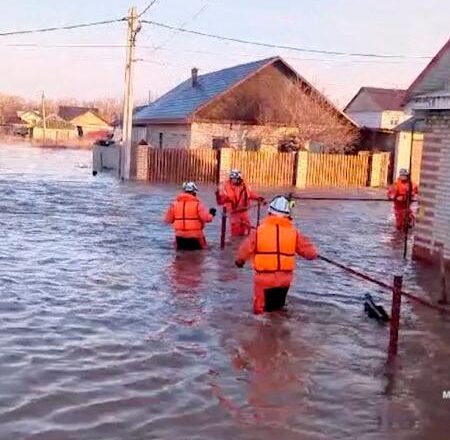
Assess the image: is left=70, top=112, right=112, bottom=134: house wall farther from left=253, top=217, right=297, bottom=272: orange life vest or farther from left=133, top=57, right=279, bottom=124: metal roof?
left=253, top=217, right=297, bottom=272: orange life vest

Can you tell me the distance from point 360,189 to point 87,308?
26.3m

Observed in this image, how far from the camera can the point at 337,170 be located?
1400 inches

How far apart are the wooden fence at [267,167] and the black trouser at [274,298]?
25.3m

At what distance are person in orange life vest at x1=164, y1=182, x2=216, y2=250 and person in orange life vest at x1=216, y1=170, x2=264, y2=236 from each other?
1.95 m

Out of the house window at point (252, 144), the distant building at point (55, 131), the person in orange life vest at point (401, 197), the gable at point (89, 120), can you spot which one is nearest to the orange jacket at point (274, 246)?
the person in orange life vest at point (401, 197)

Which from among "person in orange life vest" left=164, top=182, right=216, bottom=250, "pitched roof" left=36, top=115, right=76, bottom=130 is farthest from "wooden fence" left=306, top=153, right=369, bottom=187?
"pitched roof" left=36, top=115, right=76, bottom=130

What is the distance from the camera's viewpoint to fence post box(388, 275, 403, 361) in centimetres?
714

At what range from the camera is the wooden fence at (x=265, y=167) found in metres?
33.6

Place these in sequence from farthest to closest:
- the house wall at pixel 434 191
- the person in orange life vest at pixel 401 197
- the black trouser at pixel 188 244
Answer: the person in orange life vest at pixel 401 197 < the black trouser at pixel 188 244 < the house wall at pixel 434 191

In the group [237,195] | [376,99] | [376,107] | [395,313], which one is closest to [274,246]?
[395,313]

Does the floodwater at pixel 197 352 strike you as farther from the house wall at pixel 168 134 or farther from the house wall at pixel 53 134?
the house wall at pixel 53 134

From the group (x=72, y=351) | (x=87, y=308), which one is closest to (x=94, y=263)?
(x=87, y=308)

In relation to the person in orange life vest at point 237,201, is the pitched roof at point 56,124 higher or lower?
higher

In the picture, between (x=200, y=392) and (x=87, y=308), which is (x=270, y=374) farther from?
(x=87, y=308)
